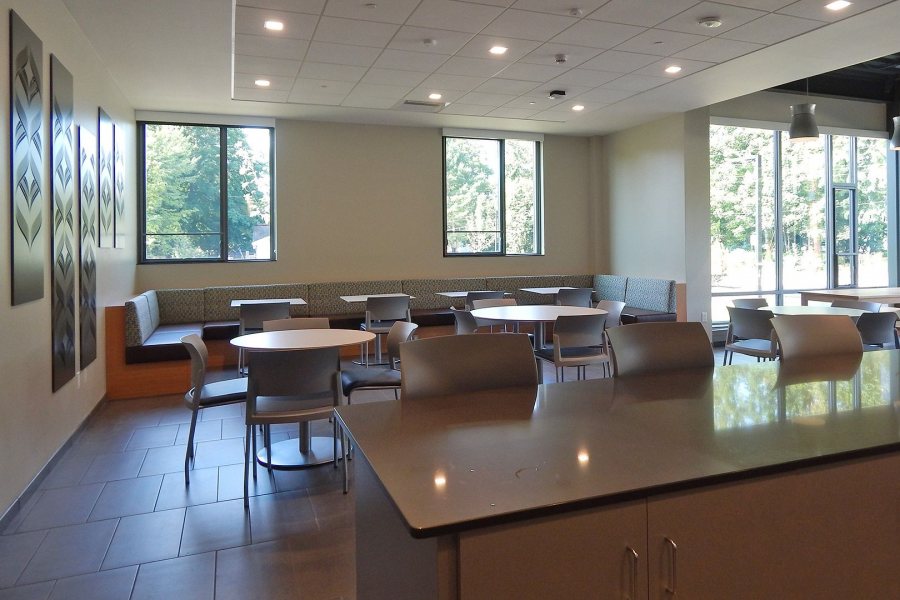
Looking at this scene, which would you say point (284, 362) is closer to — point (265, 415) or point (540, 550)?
point (265, 415)

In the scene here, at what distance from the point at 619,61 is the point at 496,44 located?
1.23m

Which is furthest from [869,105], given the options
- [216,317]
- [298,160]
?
[216,317]

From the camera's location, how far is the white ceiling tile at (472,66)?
210 inches

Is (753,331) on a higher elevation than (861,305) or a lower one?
lower

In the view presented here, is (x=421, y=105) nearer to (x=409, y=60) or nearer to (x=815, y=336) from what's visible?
(x=409, y=60)

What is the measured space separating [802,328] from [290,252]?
6412mm

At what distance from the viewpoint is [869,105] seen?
29.6ft

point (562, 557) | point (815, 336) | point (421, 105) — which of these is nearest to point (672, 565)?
point (562, 557)

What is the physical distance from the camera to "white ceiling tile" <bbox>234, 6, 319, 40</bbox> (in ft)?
13.9

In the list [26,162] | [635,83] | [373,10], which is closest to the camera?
[26,162]

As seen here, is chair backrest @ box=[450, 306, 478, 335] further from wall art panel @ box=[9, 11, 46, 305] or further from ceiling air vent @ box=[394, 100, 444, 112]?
ceiling air vent @ box=[394, 100, 444, 112]

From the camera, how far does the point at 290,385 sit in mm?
3137

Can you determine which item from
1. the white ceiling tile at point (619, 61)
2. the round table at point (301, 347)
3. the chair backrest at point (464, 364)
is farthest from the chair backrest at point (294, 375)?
the white ceiling tile at point (619, 61)

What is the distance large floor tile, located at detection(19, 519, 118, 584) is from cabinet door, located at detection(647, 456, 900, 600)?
244 cm
